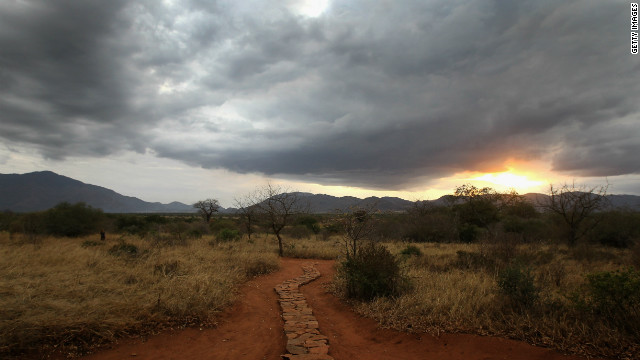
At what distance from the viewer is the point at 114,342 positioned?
5219 millimetres

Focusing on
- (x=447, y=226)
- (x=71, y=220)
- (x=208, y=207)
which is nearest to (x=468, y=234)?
(x=447, y=226)

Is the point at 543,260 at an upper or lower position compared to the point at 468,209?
lower

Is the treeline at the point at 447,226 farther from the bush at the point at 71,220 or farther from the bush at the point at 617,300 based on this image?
the bush at the point at 617,300

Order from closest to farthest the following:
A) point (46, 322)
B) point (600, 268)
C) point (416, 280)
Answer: point (46, 322)
point (416, 280)
point (600, 268)

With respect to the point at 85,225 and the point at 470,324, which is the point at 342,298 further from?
the point at 85,225

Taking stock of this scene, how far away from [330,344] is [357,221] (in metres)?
6.32

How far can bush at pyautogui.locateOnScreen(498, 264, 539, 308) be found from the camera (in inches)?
241

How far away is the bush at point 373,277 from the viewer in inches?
306

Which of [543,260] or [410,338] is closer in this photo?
[410,338]

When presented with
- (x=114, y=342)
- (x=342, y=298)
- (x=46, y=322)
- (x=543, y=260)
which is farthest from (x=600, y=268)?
(x=46, y=322)

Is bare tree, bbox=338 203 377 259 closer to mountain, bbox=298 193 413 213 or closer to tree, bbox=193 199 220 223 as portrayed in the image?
mountain, bbox=298 193 413 213

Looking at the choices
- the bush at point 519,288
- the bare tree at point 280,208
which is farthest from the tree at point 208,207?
the bush at point 519,288

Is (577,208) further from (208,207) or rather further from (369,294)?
(208,207)

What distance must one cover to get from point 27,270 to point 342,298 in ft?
26.4
